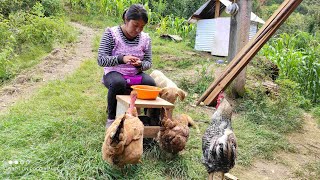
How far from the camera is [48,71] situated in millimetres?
6602

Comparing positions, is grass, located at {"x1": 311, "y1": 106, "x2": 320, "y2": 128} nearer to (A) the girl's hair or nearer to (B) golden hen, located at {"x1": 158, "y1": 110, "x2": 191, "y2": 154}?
(B) golden hen, located at {"x1": 158, "y1": 110, "x2": 191, "y2": 154}

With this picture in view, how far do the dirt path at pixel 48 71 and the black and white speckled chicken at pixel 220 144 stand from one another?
3301 mm

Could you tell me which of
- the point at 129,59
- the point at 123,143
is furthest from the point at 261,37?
the point at 123,143

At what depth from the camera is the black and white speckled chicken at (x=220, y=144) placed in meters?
2.48

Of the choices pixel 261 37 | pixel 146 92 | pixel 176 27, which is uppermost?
pixel 176 27

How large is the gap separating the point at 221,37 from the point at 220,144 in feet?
26.6

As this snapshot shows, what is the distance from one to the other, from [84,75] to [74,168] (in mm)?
3887

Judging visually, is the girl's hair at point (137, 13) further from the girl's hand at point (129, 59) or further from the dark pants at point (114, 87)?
the dark pants at point (114, 87)

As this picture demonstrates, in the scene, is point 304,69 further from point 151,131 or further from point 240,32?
point 151,131

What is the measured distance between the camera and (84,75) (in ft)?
20.9

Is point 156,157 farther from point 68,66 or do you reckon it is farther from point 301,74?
point 301,74

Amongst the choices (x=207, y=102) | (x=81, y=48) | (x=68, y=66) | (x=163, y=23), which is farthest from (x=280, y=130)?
(x=163, y=23)

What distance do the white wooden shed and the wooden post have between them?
4462mm

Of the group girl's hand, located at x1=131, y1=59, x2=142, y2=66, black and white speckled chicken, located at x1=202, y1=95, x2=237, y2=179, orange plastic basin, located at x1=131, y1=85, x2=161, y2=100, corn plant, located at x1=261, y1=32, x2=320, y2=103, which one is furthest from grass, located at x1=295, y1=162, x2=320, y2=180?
corn plant, located at x1=261, y1=32, x2=320, y2=103
